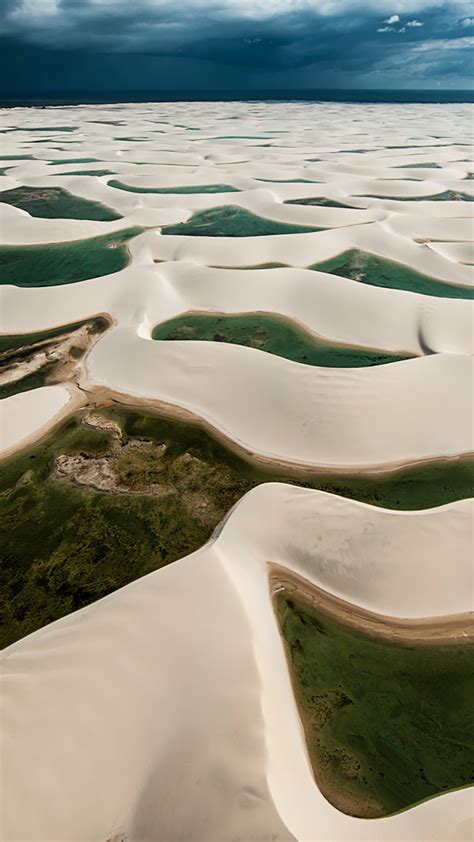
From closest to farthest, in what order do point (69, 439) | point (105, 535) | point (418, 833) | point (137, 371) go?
point (418, 833), point (105, 535), point (69, 439), point (137, 371)

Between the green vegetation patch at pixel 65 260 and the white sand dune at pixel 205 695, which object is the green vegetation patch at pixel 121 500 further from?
the green vegetation patch at pixel 65 260

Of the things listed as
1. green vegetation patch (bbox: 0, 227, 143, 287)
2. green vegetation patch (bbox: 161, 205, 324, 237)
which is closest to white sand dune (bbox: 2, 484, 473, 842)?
green vegetation patch (bbox: 0, 227, 143, 287)

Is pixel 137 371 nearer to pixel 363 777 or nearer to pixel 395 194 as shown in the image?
pixel 363 777

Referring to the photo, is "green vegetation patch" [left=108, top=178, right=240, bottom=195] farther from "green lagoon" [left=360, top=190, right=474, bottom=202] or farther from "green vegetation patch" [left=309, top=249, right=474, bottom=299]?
"green vegetation patch" [left=309, top=249, right=474, bottom=299]

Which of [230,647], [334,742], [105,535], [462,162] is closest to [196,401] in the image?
[105,535]

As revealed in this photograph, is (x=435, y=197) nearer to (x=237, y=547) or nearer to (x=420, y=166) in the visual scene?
(x=420, y=166)

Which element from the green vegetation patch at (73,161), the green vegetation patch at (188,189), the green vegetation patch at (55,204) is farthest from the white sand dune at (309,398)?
the green vegetation patch at (73,161)
